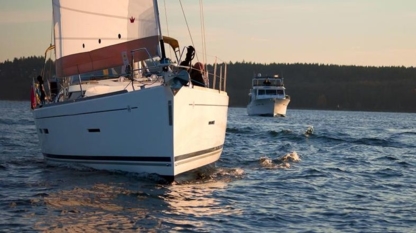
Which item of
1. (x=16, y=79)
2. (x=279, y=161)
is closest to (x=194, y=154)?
(x=279, y=161)

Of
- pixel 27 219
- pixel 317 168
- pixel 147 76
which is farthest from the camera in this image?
pixel 317 168

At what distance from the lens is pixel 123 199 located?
41.6 ft

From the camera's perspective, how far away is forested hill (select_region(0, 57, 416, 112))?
533ft

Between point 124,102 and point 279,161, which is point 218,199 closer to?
point 124,102

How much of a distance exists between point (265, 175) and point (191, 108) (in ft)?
12.2

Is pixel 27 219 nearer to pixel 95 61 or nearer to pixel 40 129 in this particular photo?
pixel 95 61

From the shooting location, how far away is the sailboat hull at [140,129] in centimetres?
1365

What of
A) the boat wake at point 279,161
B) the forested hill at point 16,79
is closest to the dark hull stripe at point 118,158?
the boat wake at point 279,161

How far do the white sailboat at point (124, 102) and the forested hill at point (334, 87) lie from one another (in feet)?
440

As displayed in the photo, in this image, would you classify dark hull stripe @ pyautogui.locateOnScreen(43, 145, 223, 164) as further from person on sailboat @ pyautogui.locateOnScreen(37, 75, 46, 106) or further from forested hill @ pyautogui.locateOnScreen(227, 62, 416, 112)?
forested hill @ pyautogui.locateOnScreen(227, 62, 416, 112)

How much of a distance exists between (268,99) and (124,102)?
2569 inches

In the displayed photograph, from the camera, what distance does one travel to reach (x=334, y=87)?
171375 millimetres

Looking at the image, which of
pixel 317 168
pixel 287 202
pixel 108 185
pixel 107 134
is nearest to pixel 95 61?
pixel 107 134

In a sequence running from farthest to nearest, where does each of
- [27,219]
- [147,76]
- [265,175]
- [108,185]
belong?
1. [265,175]
2. [147,76]
3. [108,185]
4. [27,219]
